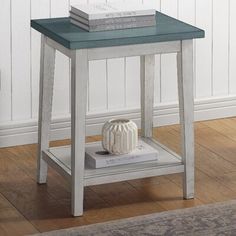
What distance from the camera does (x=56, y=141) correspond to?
3932 millimetres

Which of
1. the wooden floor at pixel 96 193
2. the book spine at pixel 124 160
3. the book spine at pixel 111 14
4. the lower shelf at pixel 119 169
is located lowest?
the wooden floor at pixel 96 193

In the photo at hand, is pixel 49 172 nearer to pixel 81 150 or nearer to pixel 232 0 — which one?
pixel 81 150

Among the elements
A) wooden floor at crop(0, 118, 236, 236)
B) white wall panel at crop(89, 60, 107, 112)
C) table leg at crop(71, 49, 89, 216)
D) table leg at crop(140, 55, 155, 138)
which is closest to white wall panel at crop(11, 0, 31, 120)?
wooden floor at crop(0, 118, 236, 236)

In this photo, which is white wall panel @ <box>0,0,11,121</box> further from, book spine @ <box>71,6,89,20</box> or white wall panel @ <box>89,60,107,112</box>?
book spine @ <box>71,6,89,20</box>

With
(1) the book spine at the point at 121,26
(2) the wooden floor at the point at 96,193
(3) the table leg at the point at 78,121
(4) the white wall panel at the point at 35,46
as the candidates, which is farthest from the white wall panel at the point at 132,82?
(3) the table leg at the point at 78,121

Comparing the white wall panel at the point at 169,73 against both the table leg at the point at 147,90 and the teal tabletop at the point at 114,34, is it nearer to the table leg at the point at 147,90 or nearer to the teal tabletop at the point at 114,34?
the table leg at the point at 147,90

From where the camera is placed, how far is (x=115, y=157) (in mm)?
3271

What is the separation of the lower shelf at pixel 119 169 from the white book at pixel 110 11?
20.8 inches

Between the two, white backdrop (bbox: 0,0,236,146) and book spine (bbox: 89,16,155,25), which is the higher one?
book spine (bbox: 89,16,155,25)

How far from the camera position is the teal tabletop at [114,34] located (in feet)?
10.00

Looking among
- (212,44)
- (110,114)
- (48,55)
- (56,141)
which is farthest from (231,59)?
(48,55)

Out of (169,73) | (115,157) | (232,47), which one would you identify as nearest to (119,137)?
(115,157)

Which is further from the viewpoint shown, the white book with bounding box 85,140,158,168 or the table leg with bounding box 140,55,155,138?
the table leg with bounding box 140,55,155,138

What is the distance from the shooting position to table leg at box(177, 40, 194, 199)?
3.19 meters
